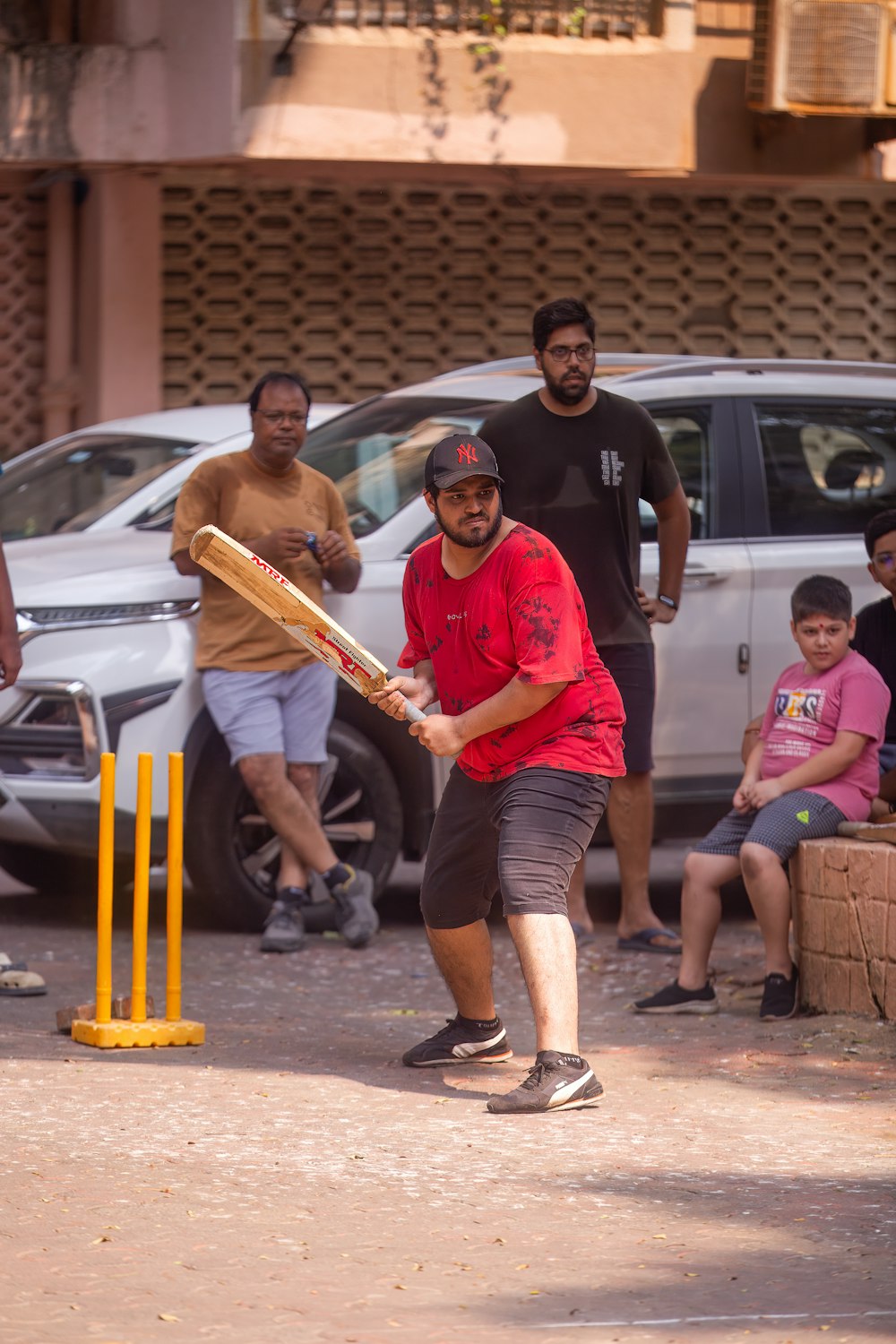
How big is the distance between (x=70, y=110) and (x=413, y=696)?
31.6 feet

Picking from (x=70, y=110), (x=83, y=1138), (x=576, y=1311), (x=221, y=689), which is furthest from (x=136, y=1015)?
(x=70, y=110)

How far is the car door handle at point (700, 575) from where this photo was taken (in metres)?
8.78

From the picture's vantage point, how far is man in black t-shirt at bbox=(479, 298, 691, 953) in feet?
25.4

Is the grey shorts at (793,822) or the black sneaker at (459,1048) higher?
the grey shorts at (793,822)

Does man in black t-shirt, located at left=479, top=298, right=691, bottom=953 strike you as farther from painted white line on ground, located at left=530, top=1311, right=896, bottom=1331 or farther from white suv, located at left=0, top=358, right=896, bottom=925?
painted white line on ground, located at left=530, top=1311, right=896, bottom=1331

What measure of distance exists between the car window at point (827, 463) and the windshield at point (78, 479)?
2615 millimetres

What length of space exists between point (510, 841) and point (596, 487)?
2.21 meters

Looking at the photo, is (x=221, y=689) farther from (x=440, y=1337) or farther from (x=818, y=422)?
(x=440, y=1337)

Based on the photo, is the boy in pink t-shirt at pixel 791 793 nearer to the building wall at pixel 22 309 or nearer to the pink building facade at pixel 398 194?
the pink building facade at pixel 398 194

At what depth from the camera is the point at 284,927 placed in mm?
8336

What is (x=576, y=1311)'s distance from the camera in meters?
4.17

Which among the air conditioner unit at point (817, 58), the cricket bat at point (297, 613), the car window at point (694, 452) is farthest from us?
the air conditioner unit at point (817, 58)

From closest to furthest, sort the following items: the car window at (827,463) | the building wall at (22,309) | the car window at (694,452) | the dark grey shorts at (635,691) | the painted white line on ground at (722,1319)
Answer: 1. the painted white line on ground at (722,1319)
2. the dark grey shorts at (635,691)
3. the car window at (694,452)
4. the car window at (827,463)
5. the building wall at (22,309)

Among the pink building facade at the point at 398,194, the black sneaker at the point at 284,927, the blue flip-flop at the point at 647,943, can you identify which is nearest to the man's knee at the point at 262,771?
the black sneaker at the point at 284,927
